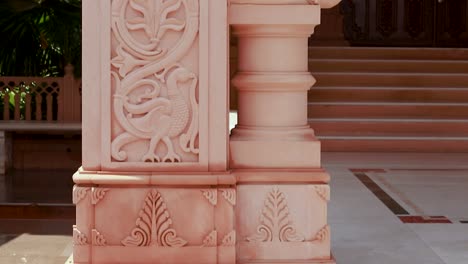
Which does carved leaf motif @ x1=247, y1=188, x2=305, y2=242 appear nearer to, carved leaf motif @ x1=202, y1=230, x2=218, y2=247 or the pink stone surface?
the pink stone surface

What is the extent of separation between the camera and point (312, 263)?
337cm

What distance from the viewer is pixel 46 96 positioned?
908cm

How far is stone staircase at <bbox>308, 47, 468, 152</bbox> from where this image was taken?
8.34m

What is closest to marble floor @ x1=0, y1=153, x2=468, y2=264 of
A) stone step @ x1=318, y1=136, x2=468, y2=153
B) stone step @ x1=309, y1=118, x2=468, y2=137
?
stone step @ x1=318, y1=136, x2=468, y2=153

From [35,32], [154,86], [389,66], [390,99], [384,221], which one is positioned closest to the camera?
[154,86]

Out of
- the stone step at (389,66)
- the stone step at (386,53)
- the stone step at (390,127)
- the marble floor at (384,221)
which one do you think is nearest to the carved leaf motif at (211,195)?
the marble floor at (384,221)

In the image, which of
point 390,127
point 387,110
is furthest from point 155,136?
point 387,110

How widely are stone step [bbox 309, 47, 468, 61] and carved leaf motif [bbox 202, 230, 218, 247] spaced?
7.55 meters

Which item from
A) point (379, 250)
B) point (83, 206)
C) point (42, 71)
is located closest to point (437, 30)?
point (42, 71)

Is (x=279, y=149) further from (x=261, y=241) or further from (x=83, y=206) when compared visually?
(x=83, y=206)

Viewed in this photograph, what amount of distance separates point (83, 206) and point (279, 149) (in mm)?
741

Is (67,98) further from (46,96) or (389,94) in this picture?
(389,94)

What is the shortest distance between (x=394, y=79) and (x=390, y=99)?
405 millimetres

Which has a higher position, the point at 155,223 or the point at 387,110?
the point at 387,110
